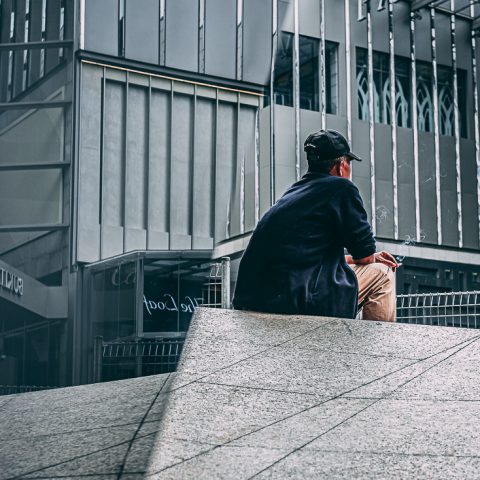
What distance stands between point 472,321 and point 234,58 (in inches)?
802

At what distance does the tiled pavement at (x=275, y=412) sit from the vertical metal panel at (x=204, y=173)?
25.4 m

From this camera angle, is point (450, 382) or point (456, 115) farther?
point (456, 115)

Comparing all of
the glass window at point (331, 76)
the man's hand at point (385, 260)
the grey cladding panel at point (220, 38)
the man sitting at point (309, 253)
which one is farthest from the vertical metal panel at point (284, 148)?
the man sitting at point (309, 253)

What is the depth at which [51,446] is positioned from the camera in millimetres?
4906

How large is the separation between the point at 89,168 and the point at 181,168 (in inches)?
103

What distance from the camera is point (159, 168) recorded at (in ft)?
105

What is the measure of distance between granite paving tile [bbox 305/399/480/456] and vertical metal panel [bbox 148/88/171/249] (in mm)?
26574

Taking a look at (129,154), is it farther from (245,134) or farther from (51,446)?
(51,446)

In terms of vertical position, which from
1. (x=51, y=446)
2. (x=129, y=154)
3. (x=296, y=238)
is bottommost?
(x=51, y=446)

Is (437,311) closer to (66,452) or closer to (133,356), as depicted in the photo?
(66,452)

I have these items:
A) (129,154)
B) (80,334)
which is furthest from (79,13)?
(80,334)

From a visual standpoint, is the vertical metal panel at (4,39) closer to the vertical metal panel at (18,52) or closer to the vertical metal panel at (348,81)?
the vertical metal panel at (18,52)

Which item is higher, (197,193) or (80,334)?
(197,193)

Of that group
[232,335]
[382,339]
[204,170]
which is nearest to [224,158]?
[204,170]
